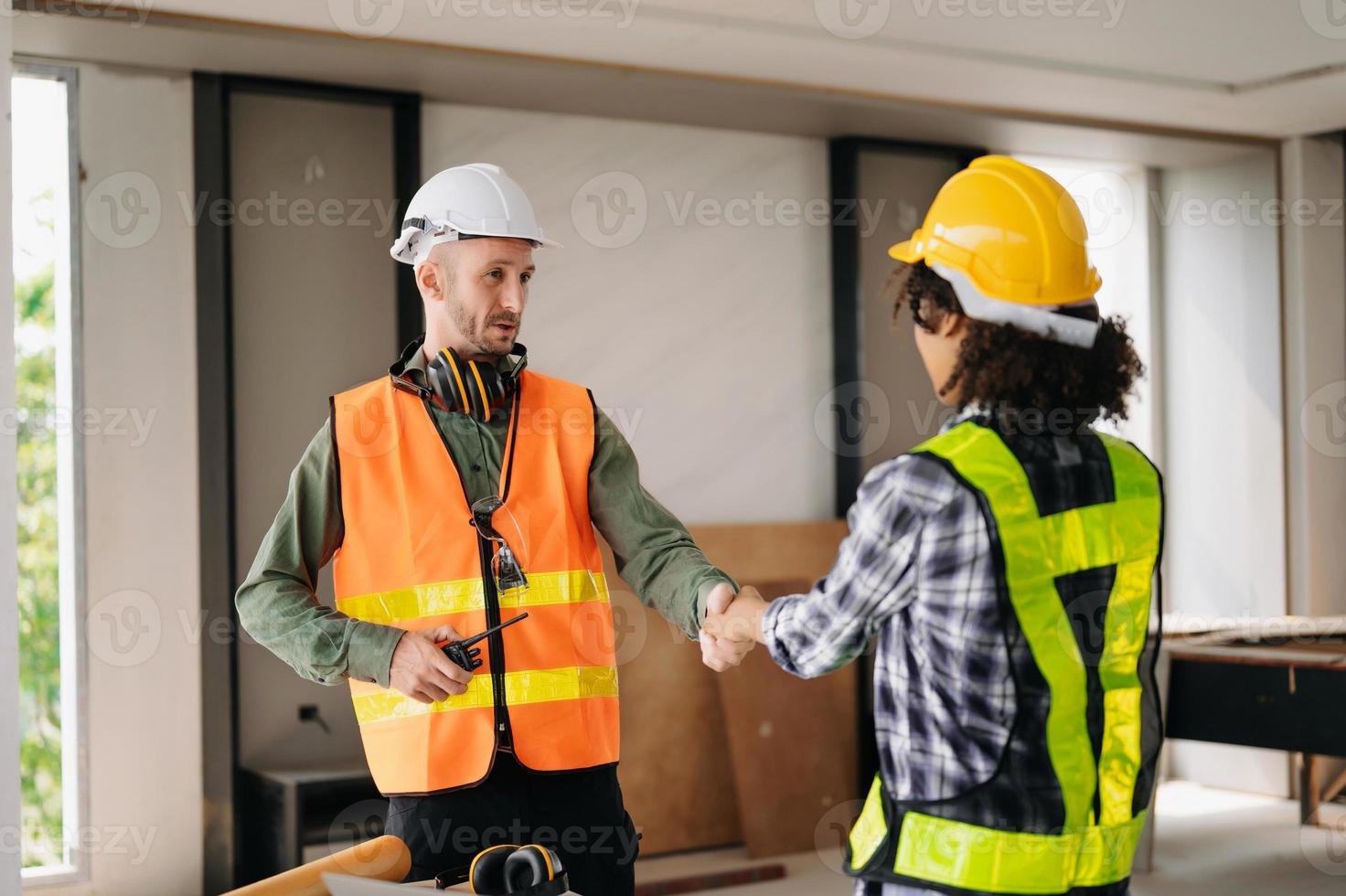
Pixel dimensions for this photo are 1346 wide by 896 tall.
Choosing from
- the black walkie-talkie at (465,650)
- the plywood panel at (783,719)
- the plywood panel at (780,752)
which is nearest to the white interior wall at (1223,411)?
the plywood panel at (783,719)

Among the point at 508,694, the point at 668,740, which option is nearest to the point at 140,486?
the point at 668,740

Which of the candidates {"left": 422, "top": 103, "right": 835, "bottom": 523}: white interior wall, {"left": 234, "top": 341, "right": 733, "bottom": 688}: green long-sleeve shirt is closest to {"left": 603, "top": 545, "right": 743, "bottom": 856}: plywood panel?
{"left": 422, "top": 103, "right": 835, "bottom": 523}: white interior wall

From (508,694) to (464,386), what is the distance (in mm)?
533

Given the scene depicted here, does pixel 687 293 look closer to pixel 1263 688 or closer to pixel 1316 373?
pixel 1263 688

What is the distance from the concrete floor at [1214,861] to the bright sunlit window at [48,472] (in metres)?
2.01

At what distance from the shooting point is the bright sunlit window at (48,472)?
180 inches

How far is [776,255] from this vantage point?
19.4 feet

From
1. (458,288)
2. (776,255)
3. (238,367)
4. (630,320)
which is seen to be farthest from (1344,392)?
(458,288)

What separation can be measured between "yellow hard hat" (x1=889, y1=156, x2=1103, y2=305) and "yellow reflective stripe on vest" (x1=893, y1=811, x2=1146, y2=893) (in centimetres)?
62

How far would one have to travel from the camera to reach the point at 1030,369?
1684 millimetres

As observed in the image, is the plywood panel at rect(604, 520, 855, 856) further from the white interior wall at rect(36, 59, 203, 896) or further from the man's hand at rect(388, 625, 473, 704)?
the man's hand at rect(388, 625, 473, 704)

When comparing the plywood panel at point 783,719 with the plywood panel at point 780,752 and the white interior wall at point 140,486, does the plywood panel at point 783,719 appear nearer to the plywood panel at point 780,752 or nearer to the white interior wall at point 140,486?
the plywood panel at point 780,752

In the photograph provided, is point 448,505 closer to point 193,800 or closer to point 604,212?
point 193,800

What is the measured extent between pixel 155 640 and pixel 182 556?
0.28m
